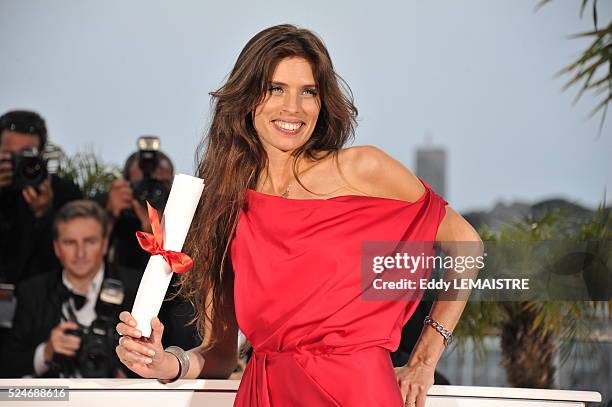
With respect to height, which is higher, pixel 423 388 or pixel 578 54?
pixel 578 54

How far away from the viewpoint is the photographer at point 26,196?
118 inches

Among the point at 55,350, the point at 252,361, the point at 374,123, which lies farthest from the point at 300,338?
the point at 55,350

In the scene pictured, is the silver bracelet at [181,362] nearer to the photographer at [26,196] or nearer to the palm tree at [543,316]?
the palm tree at [543,316]

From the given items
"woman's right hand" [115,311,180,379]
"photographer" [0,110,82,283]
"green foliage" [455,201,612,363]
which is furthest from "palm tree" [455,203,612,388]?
"photographer" [0,110,82,283]

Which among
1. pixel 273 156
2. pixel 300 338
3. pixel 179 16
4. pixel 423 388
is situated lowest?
pixel 423 388

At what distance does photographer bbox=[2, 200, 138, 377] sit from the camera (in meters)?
2.96

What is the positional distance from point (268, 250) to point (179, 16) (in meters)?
1.36

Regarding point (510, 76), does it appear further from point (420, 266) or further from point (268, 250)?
point (268, 250)

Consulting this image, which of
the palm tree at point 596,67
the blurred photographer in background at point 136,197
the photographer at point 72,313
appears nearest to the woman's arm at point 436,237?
the palm tree at point 596,67

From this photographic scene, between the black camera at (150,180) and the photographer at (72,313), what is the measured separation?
0.58 feet

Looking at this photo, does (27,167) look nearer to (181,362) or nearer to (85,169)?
(85,169)

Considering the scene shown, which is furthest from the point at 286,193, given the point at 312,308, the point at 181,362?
the point at 181,362

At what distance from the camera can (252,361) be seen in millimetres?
1710

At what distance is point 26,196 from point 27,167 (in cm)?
10
